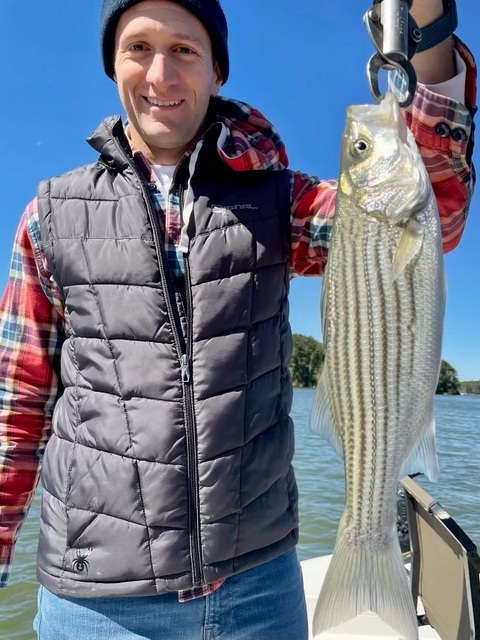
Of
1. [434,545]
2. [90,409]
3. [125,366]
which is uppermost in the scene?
[125,366]

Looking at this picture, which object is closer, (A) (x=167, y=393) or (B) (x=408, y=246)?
(B) (x=408, y=246)

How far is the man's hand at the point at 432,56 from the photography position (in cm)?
199

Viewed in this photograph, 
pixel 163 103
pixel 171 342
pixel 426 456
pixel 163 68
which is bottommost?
pixel 426 456

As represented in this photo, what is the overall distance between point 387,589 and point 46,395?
1.64 meters

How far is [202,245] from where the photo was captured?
7.89ft

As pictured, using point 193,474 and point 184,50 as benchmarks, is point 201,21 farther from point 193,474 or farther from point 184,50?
point 193,474

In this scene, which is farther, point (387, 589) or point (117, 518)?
point (117, 518)

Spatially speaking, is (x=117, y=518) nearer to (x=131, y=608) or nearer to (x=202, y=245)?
(x=131, y=608)

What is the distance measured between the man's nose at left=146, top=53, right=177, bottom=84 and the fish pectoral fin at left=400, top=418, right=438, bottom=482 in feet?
5.24

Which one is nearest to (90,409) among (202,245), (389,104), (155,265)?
(155,265)

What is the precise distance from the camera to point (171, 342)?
2.31 meters

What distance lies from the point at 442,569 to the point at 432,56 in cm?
311

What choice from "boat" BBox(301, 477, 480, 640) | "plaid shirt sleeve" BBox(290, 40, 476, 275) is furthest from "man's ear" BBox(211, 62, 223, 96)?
"boat" BBox(301, 477, 480, 640)

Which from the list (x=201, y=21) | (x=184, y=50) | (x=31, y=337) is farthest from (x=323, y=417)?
(x=201, y=21)
